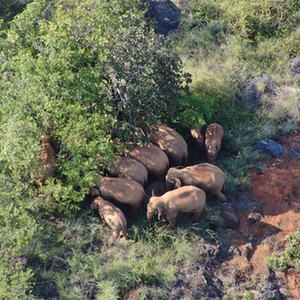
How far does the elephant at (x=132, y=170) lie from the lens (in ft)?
30.2

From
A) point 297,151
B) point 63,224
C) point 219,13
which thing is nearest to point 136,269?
point 63,224

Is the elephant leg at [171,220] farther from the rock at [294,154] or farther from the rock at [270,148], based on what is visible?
the rock at [294,154]

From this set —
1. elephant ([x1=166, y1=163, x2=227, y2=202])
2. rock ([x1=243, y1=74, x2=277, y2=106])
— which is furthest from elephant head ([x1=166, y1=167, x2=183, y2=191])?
rock ([x1=243, y1=74, x2=277, y2=106])

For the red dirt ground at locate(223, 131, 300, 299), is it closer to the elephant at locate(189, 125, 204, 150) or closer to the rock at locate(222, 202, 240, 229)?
the rock at locate(222, 202, 240, 229)

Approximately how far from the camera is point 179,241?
27.7 feet

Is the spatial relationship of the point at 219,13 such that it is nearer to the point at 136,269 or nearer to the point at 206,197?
the point at 206,197

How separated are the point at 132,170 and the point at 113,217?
1.37m

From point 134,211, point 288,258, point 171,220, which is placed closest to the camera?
point 288,258

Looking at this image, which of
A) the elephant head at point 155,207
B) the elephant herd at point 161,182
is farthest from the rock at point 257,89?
the elephant head at point 155,207

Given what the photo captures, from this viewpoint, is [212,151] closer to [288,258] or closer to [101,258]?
[288,258]

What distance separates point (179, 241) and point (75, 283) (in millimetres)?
2285

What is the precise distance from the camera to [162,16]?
1589cm

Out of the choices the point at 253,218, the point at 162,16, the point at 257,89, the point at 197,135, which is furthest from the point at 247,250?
the point at 162,16

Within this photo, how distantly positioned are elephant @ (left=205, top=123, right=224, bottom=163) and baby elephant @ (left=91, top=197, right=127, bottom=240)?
3282mm
